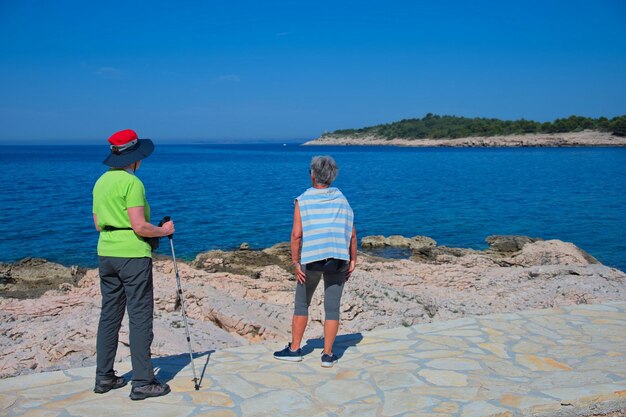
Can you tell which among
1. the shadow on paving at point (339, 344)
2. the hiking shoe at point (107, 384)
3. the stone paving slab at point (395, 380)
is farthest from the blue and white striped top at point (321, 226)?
Answer: the hiking shoe at point (107, 384)

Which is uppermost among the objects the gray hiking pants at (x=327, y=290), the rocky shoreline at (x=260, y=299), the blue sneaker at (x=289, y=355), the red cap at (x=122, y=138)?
the red cap at (x=122, y=138)

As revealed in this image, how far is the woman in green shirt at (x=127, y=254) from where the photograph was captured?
4.52 metres

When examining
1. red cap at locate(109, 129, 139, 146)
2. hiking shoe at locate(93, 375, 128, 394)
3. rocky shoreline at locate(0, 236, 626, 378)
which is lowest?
rocky shoreline at locate(0, 236, 626, 378)

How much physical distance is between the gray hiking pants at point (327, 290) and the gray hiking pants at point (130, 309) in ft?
4.70

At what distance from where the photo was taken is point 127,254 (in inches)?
180

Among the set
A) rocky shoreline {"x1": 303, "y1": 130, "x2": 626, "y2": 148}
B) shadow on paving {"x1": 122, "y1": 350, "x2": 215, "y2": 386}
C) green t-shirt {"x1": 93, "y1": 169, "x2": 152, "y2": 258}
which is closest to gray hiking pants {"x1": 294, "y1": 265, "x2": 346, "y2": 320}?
shadow on paving {"x1": 122, "y1": 350, "x2": 215, "y2": 386}

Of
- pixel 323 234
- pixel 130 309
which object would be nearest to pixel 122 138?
pixel 130 309

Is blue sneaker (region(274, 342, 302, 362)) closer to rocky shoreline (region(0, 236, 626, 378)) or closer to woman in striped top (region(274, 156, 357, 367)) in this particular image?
woman in striped top (region(274, 156, 357, 367))

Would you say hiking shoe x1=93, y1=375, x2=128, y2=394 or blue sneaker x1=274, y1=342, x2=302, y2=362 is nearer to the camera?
hiking shoe x1=93, y1=375, x2=128, y2=394

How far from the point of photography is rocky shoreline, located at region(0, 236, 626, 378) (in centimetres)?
691

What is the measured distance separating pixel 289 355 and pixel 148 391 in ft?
4.83

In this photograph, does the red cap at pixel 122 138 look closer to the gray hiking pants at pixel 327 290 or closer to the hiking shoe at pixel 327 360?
the gray hiking pants at pixel 327 290

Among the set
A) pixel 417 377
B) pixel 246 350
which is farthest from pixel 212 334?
pixel 417 377

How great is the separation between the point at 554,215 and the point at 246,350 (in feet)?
78.7
